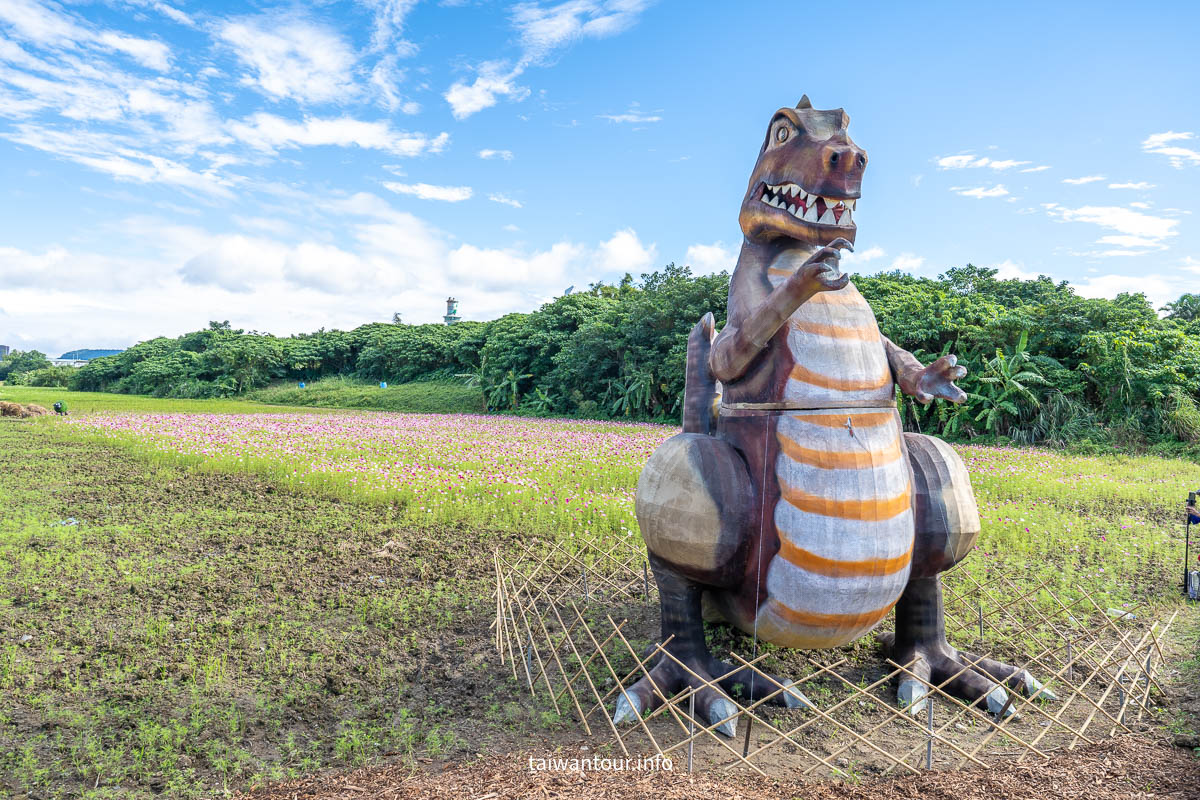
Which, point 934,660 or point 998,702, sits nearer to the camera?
point 998,702

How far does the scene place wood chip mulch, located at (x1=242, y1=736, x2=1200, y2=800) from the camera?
80.4 inches

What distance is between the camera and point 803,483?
8.21ft

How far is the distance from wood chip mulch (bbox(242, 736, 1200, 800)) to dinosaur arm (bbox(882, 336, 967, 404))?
4.30 feet

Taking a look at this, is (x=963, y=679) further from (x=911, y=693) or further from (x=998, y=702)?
(x=911, y=693)

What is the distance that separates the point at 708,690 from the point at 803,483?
935mm

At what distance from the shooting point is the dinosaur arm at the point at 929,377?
2.65 meters

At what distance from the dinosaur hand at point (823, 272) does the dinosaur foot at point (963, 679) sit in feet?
5.28

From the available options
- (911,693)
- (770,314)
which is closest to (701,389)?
(770,314)

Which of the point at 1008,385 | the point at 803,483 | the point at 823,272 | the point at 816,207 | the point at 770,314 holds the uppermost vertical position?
the point at 816,207

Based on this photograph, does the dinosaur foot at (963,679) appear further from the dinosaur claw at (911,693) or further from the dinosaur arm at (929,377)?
the dinosaur arm at (929,377)

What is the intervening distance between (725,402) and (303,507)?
5.39 meters

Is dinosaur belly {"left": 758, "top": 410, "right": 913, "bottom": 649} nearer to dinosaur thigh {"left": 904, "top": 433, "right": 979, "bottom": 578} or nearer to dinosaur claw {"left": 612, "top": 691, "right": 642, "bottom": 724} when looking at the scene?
dinosaur thigh {"left": 904, "top": 433, "right": 979, "bottom": 578}

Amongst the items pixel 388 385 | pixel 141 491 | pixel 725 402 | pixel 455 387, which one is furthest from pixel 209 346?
pixel 725 402

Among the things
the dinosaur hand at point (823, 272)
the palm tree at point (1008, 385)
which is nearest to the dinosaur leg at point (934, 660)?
the dinosaur hand at point (823, 272)
